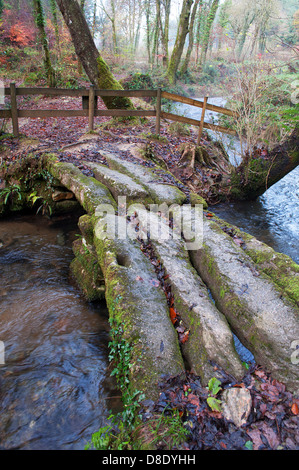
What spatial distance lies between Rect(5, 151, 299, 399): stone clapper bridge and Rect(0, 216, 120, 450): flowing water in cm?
50

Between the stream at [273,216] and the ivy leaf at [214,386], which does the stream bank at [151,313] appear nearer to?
the ivy leaf at [214,386]

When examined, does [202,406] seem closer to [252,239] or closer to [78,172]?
[252,239]

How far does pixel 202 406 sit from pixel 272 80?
941cm

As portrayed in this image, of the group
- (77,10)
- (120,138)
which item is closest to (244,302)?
(120,138)

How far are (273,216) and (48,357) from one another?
6811 mm

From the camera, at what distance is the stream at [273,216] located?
6.80 metres

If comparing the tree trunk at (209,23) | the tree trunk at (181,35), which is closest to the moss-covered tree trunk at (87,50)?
the tree trunk at (181,35)

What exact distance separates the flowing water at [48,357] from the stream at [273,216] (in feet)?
14.3

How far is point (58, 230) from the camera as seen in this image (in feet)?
22.1

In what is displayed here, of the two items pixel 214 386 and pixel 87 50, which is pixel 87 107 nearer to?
pixel 87 50

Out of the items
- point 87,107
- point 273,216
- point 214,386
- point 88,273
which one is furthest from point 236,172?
point 214,386

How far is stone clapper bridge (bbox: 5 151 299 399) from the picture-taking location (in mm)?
3008
